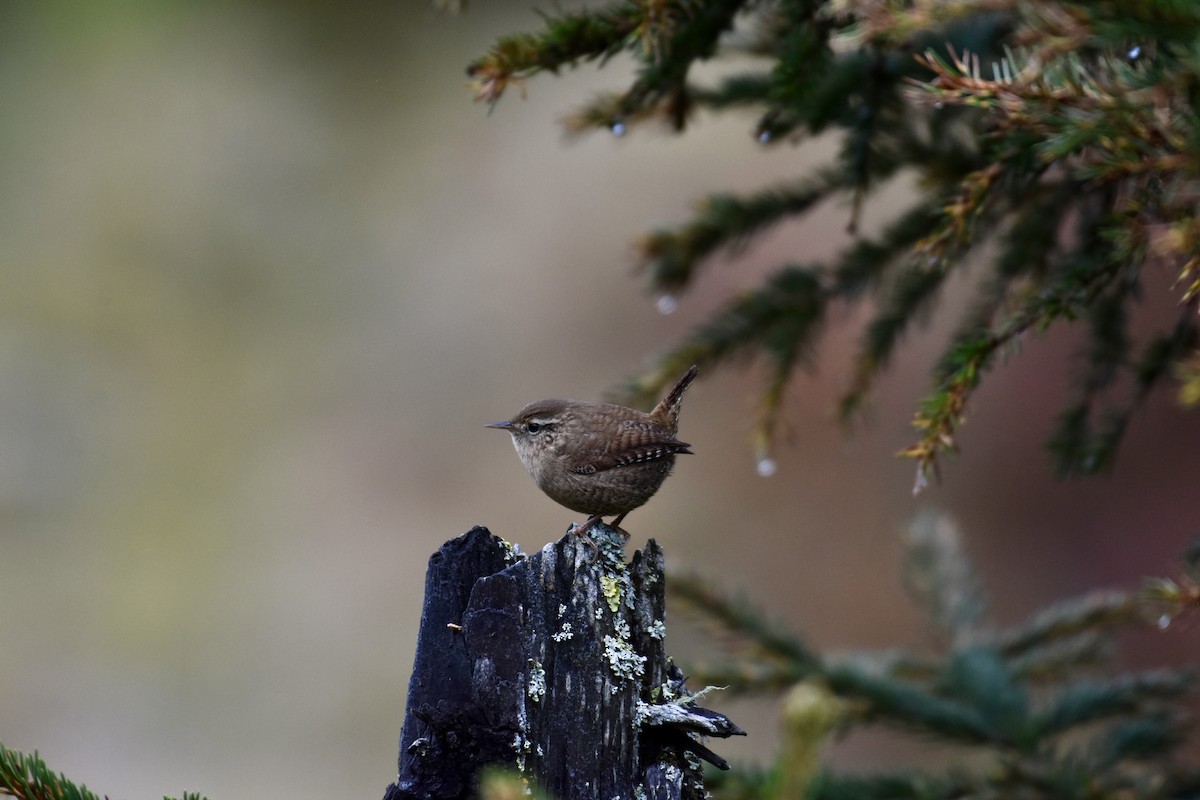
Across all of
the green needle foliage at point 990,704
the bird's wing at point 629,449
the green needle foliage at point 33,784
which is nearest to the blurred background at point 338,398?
the green needle foliage at point 990,704

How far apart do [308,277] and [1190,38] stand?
33.4 ft

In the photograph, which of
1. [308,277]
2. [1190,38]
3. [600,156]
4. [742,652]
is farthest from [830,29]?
[308,277]

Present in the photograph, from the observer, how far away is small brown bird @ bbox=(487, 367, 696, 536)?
3512mm

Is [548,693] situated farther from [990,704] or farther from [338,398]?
[338,398]

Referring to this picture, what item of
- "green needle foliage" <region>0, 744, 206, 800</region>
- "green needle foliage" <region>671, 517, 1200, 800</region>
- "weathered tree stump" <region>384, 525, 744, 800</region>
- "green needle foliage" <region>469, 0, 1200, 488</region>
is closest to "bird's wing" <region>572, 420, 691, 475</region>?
"green needle foliage" <region>469, 0, 1200, 488</region>

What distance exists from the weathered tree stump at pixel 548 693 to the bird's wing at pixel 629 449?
1493 mm

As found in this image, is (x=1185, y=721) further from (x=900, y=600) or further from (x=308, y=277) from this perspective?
(x=308, y=277)

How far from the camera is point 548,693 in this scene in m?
1.90

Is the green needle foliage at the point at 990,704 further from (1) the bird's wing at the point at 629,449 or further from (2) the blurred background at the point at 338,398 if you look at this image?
(2) the blurred background at the point at 338,398

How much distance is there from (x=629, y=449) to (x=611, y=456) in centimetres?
6

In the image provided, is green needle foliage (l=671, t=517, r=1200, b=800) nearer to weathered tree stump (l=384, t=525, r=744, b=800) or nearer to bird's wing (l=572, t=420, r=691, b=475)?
bird's wing (l=572, t=420, r=691, b=475)

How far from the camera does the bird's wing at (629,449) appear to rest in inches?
139

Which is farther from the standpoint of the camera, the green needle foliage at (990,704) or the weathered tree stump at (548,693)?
the green needle foliage at (990,704)

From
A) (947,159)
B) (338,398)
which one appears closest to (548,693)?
(947,159)
